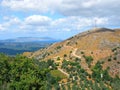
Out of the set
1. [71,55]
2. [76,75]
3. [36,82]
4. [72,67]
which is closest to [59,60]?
[71,55]

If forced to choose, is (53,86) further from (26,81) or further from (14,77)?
(26,81)


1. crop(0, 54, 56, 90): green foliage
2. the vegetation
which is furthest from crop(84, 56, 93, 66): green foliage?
crop(0, 54, 56, 90): green foliage

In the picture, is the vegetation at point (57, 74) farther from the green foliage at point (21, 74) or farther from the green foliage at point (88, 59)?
the green foliage at point (21, 74)

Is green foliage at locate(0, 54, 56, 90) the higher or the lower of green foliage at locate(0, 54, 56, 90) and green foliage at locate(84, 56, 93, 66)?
the higher

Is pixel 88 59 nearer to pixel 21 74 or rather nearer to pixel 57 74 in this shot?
pixel 57 74

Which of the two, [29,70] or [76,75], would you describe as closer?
[29,70]

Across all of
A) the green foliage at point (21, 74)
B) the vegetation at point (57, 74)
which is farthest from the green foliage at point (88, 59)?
the green foliage at point (21, 74)

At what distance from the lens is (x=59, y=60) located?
18262 cm

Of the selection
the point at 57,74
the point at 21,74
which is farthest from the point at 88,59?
the point at 21,74

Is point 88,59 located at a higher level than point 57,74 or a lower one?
higher

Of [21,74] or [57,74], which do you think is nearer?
[21,74]

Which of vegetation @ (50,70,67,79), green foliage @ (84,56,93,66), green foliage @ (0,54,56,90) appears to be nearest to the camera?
green foliage @ (0,54,56,90)

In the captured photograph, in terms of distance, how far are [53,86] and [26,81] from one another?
36.6 meters

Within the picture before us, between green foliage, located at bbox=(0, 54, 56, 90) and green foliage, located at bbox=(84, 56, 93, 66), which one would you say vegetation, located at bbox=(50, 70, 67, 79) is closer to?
green foliage, located at bbox=(84, 56, 93, 66)
